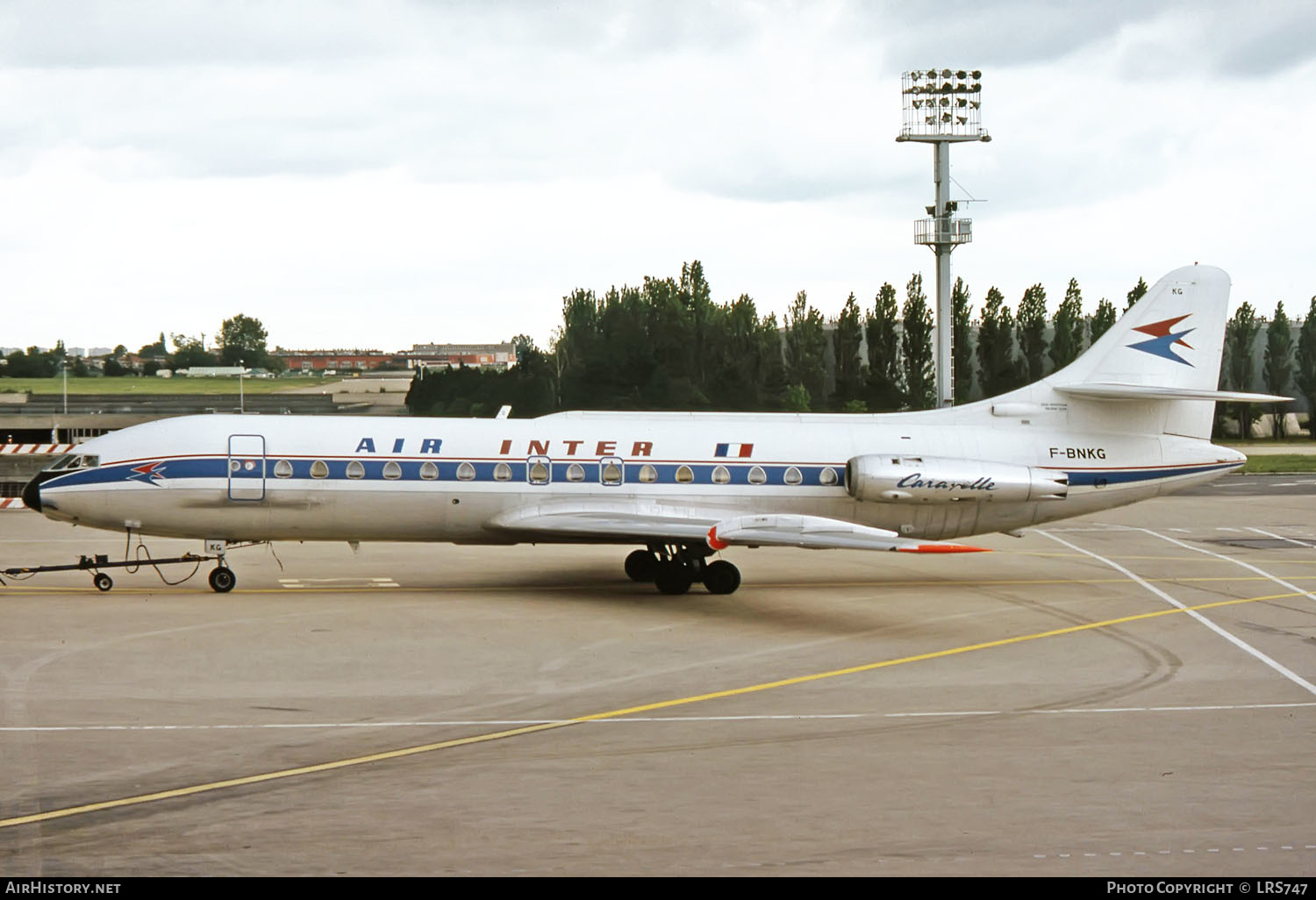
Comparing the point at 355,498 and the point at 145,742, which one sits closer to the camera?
the point at 145,742

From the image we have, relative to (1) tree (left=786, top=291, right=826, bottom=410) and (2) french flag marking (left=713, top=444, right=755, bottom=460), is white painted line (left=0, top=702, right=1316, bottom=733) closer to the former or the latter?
(2) french flag marking (left=713, top=444, right=755, bottom=460)

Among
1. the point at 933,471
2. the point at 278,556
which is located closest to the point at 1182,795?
the point at 933,471

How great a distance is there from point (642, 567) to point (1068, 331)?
63.9 m

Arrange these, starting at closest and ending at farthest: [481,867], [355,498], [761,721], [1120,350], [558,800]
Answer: [481,867] → [558,800] → [761,721] → [355,498] → [1120,350]

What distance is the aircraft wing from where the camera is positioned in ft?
72.0

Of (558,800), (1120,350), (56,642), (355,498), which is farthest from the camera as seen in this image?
(1120,350)

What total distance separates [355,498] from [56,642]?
6612 mm

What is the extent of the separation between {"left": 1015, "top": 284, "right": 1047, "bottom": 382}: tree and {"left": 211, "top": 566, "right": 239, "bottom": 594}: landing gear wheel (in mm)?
64699

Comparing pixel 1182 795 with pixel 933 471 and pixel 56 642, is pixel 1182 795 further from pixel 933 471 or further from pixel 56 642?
pixel 56 642

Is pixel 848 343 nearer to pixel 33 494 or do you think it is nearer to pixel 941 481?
pixel 941 481

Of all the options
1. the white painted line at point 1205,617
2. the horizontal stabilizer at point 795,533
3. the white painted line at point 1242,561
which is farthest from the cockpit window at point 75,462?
the white painted line at point 1242,561

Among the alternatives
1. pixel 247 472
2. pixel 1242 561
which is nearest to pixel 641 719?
pixel 247 472

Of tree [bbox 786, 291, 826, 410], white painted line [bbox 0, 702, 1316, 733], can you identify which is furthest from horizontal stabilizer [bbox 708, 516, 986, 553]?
tree [bbox 786, 291, 826, 410]

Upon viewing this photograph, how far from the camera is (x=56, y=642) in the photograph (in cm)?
1920
